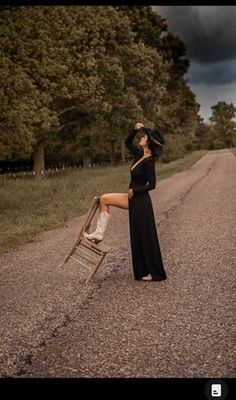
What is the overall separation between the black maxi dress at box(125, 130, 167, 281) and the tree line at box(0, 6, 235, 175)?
1070cm

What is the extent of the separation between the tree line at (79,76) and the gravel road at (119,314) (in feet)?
32.8

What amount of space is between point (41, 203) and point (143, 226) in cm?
992

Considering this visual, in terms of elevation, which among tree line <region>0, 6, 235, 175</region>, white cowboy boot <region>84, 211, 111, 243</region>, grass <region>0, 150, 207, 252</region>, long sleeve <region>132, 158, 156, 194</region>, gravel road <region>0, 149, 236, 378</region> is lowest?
gravel road <region>0, 149, 236, 378</region>

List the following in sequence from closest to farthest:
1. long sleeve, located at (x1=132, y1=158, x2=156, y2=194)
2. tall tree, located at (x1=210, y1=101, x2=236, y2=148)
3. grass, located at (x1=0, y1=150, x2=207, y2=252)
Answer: long sleeve, located at (x1=132, y1=158, x2=156, y2=194)
grass, located at (x1=0, y1=150, x2=207, y2=252)
tall tree, located at (x1=210, y1=101, x2=236, y2=148)

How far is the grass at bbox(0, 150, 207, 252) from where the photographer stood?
13094mm

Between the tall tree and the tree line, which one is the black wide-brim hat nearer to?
the tree line

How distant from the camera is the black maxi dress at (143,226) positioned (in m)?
7.91

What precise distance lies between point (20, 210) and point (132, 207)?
862 cm

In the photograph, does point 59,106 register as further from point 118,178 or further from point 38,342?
point 38,342

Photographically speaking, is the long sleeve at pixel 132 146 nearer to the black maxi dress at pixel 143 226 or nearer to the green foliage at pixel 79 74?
the black maxi dress at pixel 143 226

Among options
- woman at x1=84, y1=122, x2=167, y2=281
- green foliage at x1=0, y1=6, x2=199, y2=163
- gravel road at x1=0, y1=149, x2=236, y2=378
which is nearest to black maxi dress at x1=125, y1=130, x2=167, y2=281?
woman at x1=84, y1=122, x2=167, y2=281

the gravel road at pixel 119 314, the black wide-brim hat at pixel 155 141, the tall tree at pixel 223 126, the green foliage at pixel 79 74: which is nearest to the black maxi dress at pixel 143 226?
the black wide-brim hat at pixel 155 141
